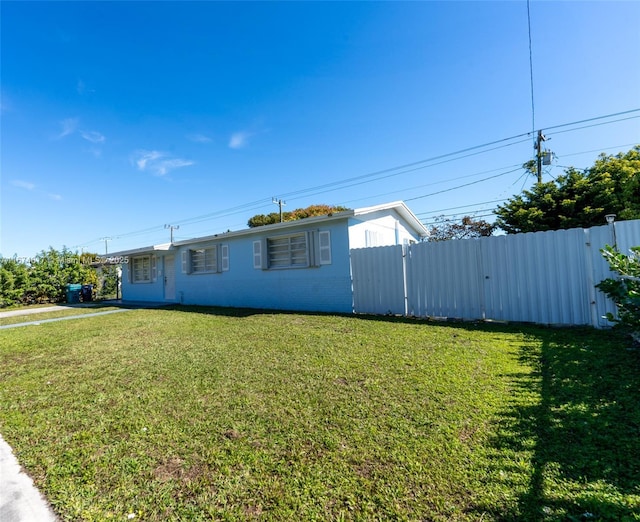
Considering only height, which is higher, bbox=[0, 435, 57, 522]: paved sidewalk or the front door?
the front door

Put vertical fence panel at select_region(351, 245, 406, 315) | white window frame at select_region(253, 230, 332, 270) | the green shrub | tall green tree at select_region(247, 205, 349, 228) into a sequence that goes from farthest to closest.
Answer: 1. tall green tree at select_region(247, 205, 349, 228)
2. white window frame at select_region(253, 230, 332, 270)
3. vertical fence panel at select_region(351, 245, 406, 315)
4. the green shrub

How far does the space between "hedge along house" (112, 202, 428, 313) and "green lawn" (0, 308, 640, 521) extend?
4495 mm

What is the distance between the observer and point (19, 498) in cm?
193

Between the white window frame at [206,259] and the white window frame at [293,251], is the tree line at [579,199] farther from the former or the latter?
the white window frame at [206,259]

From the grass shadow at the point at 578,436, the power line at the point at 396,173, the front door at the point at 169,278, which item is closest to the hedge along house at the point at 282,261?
the front door at the point at 169,278

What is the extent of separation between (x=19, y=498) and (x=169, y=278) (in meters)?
14.7

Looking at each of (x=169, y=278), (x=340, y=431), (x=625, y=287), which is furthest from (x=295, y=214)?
(x=340, y=431)

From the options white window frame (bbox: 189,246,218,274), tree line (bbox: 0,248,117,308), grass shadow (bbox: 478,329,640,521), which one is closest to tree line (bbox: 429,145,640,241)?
grass shadow (bbox: 478,329,640,521)

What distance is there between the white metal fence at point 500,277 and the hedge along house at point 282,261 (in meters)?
1.02

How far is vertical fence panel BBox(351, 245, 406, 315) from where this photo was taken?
8.05 metres

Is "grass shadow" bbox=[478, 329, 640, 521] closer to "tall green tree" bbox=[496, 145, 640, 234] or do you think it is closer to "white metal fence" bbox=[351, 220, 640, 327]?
"white metal fence" bbox=[351, 220, 640, 327]

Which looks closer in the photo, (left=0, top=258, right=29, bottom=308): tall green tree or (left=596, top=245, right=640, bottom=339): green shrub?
(left=596, top=245, right=640, bottom=339): green shrub

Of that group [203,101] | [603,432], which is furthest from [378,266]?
[203,101]

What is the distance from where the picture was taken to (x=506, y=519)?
162 cm
